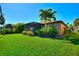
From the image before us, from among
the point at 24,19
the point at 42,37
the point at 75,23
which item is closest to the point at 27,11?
the point at 24,19

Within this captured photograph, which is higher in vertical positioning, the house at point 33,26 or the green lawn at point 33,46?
the house at point 33,26

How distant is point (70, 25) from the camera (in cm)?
263

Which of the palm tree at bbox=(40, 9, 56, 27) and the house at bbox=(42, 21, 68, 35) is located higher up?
the palm tree at bbox=(40, 9, 56, 27)

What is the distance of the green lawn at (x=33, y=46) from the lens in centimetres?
260

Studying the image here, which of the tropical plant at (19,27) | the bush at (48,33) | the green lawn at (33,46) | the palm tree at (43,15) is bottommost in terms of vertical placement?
the green lawn at (33,46)

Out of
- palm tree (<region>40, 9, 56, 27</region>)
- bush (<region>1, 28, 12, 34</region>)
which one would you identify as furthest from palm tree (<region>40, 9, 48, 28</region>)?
bush (<region>1, 28, 12, 34</region>)

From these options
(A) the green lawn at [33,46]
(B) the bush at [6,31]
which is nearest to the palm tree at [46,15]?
(A) the green lawn at [33,46]

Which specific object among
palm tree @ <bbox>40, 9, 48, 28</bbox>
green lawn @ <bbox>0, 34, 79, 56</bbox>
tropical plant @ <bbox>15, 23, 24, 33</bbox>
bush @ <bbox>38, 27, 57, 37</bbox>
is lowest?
green lawn @ <bbox>0, 34, 79, 56</bbox>

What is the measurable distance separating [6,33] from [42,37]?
33 cm

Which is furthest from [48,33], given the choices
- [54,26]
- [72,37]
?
[72,37]

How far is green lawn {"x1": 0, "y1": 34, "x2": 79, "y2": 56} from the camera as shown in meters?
2.60

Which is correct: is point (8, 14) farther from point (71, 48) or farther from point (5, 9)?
point (71, 48)

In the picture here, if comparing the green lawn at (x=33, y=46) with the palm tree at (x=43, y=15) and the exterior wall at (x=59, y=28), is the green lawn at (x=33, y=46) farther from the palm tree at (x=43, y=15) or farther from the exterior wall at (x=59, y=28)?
the palm tree at (x=43, y=15)

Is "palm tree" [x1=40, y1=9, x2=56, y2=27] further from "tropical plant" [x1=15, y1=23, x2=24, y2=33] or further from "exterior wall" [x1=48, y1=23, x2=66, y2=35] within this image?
"tropical plant" [x1=15, y1=23, x2=24, y2=33]
